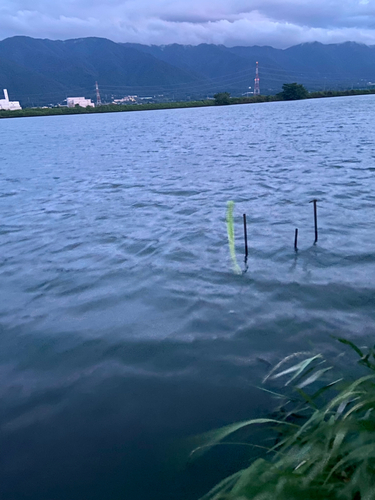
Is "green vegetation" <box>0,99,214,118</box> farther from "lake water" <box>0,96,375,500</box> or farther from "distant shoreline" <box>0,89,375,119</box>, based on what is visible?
"lake water" <box>0,96,375,500</box>

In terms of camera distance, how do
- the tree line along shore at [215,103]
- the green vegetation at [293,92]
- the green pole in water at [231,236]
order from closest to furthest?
the green pole in water at [231,236] → the tree line along shore at [215,103] → the green vegetation at [293,92]

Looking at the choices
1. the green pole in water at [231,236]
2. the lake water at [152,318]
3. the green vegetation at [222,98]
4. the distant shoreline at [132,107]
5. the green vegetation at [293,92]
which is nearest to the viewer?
the lake water at [152,318]

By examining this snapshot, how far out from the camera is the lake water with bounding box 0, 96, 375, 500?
3.90m

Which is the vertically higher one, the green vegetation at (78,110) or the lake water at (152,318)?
the green vegetation at (78,110)

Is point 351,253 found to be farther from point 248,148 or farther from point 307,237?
point 248,148

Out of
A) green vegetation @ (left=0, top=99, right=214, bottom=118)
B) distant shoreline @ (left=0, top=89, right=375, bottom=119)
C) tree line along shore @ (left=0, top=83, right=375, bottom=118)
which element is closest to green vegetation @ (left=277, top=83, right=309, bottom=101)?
tree line along shore @ (left=0, top=83, right=375, bottom=118)

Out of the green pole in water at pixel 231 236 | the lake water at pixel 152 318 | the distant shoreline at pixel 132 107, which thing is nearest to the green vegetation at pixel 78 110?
the distant shoreline at pixel 132 107

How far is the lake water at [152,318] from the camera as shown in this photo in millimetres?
3904

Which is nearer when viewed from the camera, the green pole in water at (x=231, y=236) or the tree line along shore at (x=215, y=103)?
the green pole in water at (x=231, y=236)

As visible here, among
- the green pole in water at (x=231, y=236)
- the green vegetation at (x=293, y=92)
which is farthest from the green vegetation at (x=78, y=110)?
the green pole in water at (x=231, y=236)

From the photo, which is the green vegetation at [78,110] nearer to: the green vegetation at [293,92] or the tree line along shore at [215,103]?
the tree line along shore at [215,103]

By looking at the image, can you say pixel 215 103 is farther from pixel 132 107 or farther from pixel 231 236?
pixel 231 236

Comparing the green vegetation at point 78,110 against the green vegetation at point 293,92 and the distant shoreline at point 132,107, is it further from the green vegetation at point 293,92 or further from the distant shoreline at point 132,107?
the green vegetation at point 293,92

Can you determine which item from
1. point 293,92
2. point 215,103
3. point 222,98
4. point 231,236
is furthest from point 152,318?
point 215,103
